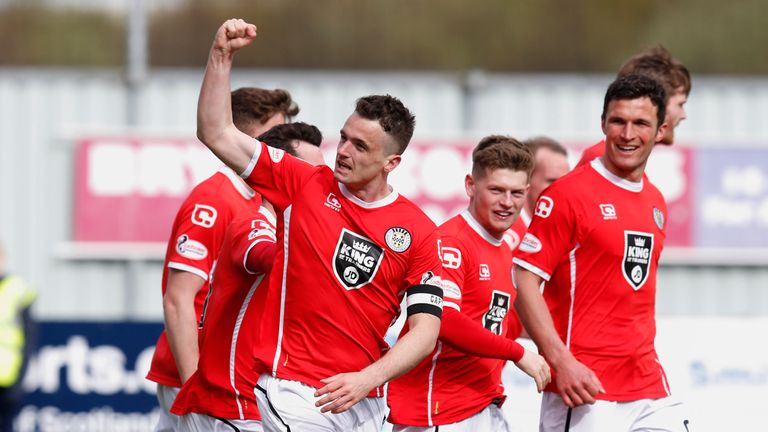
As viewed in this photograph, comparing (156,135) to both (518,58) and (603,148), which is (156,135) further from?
(518,58)

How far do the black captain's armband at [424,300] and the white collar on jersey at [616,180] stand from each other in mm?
1276

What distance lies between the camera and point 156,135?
16875 millimetres

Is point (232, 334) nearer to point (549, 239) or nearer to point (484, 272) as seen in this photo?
point (484, 272)

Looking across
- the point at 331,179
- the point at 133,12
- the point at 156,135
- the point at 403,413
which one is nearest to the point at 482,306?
the point at 403,413

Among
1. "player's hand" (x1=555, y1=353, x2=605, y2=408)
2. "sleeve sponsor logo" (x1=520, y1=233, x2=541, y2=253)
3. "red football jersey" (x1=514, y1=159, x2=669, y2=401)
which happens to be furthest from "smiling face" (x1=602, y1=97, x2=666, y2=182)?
"player's hand" (x1=555, y1=353, x2=605, y2=408)

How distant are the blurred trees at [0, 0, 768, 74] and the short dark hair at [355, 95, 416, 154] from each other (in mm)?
31243

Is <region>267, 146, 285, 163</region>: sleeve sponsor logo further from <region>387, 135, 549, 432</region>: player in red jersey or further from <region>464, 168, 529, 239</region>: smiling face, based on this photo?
<region>464, 168, 529, 239</region>: smiling face

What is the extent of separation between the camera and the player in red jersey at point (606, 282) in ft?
18.7

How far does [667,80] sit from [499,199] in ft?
4.50

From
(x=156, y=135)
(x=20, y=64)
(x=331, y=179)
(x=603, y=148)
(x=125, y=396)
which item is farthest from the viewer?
(x=20, y=64)

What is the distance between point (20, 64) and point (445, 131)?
23.4 meters

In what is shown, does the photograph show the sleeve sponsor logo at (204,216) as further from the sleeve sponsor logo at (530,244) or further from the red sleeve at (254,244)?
the sleeve sponsor logo at (530,244)

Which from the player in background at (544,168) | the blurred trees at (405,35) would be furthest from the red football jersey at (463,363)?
the blurred trees at (405,35)

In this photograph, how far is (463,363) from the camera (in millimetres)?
5832
